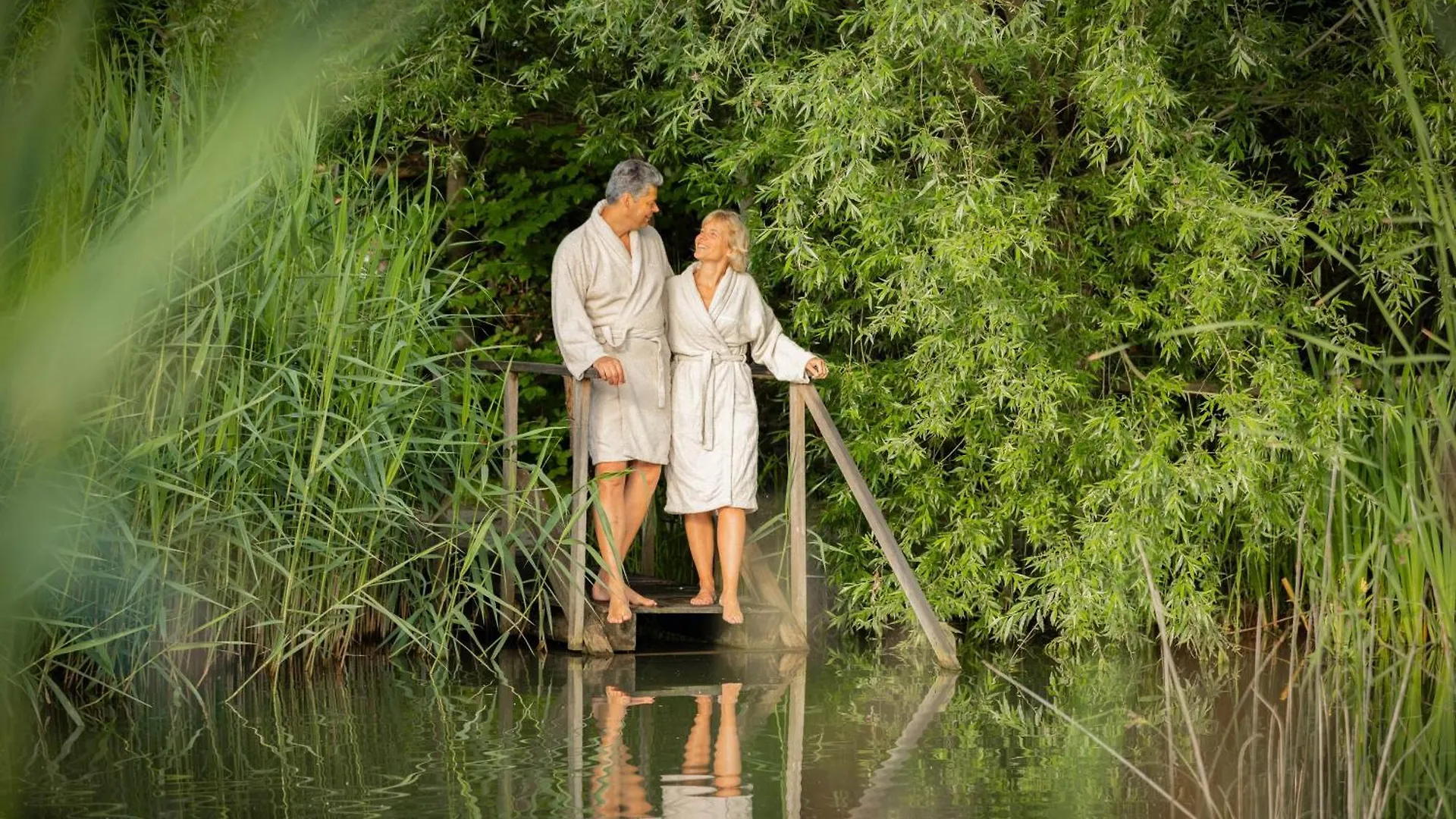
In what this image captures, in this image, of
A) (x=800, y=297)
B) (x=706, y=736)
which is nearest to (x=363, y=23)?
(x=706, y=736)

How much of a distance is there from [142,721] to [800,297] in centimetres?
404

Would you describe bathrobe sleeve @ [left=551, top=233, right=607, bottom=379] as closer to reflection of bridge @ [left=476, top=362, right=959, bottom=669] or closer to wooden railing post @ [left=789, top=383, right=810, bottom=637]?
reflection of bridge @ [left=476, top=362, right=959, bottom=669]

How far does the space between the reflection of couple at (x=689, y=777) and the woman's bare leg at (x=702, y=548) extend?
59.9 inches

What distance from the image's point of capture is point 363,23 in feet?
3.67

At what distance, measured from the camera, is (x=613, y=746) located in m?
4.82

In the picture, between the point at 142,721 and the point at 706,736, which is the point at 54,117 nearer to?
the point at 706,736

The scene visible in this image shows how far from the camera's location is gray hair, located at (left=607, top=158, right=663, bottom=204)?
22.3 ft

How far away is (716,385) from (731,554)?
672mm

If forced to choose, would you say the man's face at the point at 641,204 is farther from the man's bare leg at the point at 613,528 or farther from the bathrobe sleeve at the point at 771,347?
the man's bare leg at the point at 613,528

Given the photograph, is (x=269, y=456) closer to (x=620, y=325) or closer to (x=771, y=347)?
(x=620, y=325)

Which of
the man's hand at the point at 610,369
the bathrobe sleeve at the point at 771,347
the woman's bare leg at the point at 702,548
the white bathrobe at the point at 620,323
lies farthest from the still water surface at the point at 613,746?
the bathrobe sleeve at the point at 771,347

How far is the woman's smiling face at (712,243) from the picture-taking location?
273 inches

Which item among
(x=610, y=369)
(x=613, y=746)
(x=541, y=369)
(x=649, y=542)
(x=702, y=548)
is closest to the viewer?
(x=613, y=746)

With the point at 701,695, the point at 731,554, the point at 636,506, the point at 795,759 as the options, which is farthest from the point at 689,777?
the point at 636,506
